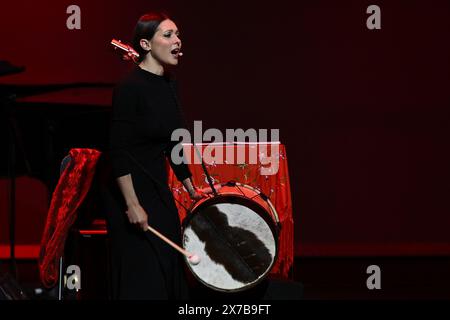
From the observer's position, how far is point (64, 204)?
132 inches

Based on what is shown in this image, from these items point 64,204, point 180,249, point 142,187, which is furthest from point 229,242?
point 64,204

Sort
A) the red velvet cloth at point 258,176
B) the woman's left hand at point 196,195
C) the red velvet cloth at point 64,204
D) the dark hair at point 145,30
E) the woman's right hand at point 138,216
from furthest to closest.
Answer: the red velvet cloth at point 258,176
the red velvet cloth at point 64,204
the woman's left hand at point 196,195
the dark hair at point 145,30
the woman's right hand at point 138,216

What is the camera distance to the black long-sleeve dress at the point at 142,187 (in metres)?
2.56

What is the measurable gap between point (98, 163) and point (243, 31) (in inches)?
112

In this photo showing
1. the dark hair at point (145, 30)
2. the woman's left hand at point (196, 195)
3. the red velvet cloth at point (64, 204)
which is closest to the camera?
the dark hair at point (145, 30)

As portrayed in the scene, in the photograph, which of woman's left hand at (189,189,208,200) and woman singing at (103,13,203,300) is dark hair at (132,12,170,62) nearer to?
woman singing at (103,13,203,300)

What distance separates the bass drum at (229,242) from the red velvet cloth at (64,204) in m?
0.58

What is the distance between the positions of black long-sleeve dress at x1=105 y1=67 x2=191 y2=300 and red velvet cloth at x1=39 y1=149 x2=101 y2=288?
69 centimetres

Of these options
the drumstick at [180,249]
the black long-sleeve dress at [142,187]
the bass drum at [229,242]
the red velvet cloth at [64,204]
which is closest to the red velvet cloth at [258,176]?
the red velvet cloth at [64,204]

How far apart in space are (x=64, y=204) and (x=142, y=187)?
2.87ft

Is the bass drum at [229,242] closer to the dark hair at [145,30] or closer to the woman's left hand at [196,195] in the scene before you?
the woman's left hand at [196,195]

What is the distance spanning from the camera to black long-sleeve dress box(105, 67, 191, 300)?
8.39 feet
